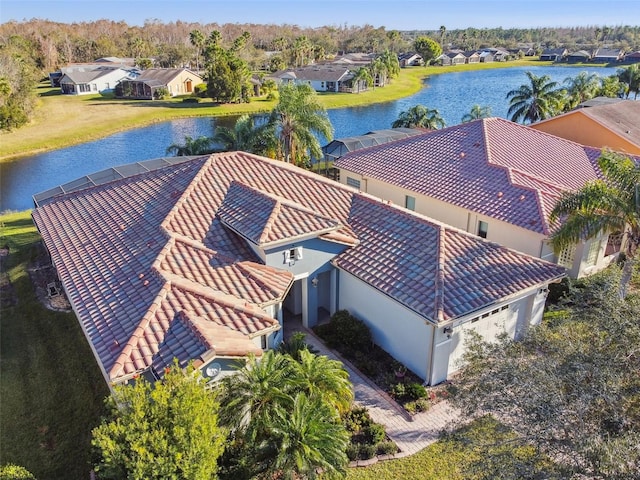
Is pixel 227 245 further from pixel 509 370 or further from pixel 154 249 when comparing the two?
pixel 509 370

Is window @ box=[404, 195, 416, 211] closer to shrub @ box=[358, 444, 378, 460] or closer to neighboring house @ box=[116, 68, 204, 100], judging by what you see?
shrub @ box=[358, 444, 378, 460]

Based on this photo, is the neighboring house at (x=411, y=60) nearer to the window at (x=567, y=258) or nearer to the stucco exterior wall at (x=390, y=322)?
the window at (x=567, y=258)

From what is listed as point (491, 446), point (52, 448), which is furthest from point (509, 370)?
point (52, 448)

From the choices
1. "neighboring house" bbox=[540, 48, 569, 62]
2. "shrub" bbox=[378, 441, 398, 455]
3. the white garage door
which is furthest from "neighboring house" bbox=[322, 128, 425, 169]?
"neighboring house" bbox=[540, 48, 569, 62]

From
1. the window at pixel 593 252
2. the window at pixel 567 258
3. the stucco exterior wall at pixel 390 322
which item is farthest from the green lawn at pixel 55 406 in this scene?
the window at pixel 593 252

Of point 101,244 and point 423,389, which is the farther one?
point 101,244

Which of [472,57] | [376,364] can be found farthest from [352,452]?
[472,57]

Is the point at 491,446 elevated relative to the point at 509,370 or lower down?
lower down

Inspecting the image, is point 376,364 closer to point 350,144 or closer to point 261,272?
point 261,272
